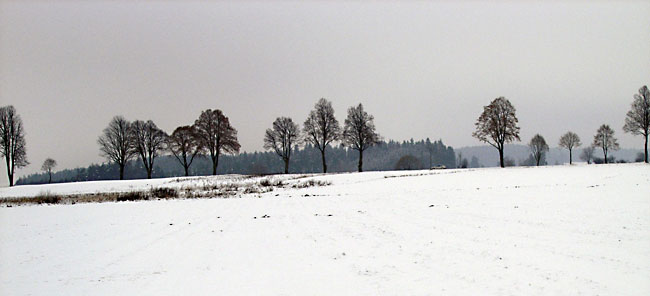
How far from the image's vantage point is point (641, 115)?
4691cm

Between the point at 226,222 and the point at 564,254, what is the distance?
971 centimetres

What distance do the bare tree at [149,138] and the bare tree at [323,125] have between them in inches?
1041

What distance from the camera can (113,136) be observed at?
54906 mm

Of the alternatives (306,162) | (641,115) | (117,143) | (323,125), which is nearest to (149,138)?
(117,143)

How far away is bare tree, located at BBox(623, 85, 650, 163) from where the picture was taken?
46562 mm

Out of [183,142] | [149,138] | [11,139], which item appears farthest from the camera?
[149,138]

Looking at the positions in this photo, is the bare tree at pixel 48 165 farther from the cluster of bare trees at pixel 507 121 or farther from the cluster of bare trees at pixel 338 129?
the cluster of bare trees at pixel 507 121

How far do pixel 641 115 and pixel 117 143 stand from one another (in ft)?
271

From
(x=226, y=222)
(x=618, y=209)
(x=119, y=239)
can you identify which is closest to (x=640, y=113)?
(x=618, y=209)

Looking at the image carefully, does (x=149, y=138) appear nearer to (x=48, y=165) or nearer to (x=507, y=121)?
(x=48, y=165)

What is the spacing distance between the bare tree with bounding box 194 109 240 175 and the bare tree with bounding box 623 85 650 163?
2385 inches

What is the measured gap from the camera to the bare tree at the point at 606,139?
66.4m

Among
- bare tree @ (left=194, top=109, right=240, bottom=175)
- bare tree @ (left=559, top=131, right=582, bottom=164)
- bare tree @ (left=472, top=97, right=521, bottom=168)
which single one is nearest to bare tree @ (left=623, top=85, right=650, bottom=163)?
bare tree @ (left=472, top=97, right=521, bottom=168)

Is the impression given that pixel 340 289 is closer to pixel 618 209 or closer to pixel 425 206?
pixel 425 206
